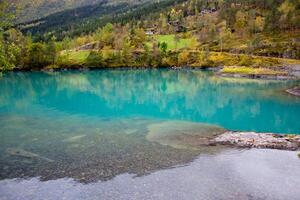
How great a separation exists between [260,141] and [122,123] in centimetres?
2739

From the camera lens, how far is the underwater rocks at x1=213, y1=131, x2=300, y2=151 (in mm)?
51294

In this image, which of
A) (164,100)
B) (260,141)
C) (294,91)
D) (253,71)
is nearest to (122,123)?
(260,141)

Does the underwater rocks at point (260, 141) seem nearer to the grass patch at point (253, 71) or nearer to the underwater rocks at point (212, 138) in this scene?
the underwater rocks at point (212, 138)

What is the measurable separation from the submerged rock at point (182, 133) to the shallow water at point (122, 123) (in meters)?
0.16

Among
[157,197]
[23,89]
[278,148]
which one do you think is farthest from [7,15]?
[23,89]

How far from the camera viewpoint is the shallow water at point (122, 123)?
44219mm

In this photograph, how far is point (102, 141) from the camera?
184 feet

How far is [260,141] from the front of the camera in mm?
53438

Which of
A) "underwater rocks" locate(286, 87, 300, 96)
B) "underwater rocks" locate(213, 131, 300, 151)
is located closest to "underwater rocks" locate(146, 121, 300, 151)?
"underwater rocks" locate(213, 131, 300, 151)

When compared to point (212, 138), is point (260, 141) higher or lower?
higher

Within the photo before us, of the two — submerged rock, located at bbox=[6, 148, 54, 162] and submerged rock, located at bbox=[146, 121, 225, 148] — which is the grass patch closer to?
submerged rock, located at bbox=[146, 121, 225, 148]

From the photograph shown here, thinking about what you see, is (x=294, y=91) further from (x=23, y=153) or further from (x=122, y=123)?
(x=23, y=153)

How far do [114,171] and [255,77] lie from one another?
112121 mm

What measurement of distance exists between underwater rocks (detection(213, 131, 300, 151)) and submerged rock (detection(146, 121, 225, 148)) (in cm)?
245
